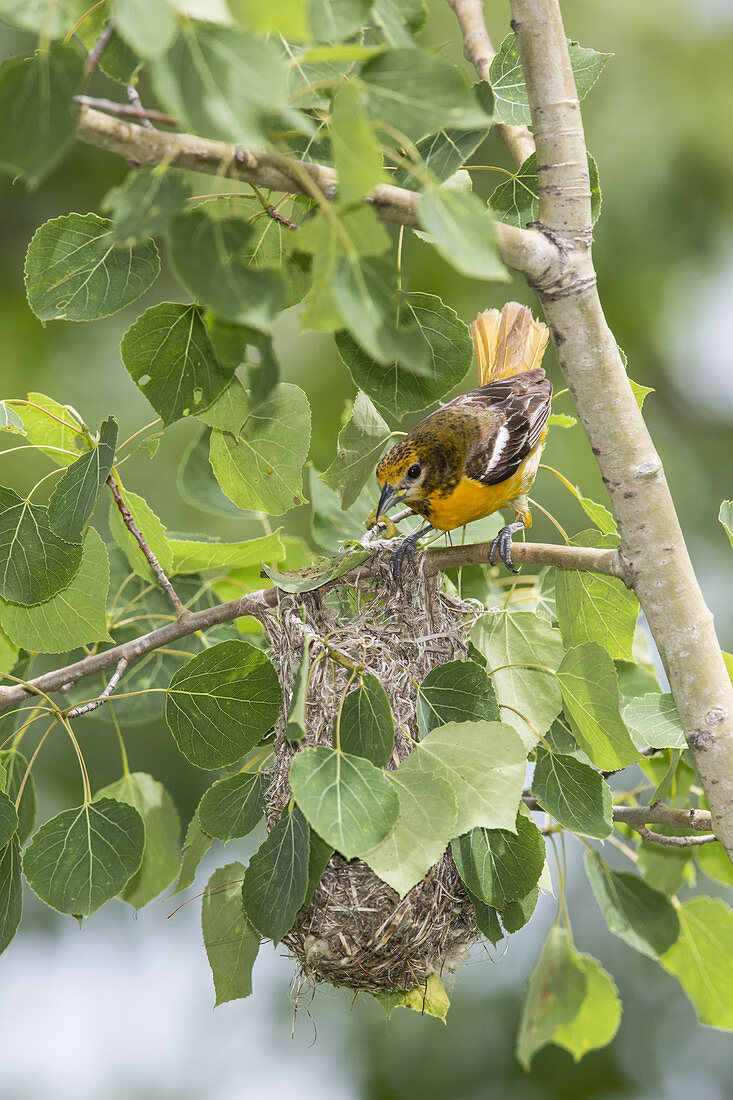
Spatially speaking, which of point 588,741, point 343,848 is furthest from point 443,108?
point 588,741

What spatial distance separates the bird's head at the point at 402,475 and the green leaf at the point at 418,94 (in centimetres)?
154

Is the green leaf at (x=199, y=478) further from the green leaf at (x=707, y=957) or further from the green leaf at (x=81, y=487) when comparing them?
the green leaf at (x=707, y=957)

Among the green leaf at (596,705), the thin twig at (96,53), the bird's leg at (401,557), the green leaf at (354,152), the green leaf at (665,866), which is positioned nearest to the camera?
the green leaf at (354,152)

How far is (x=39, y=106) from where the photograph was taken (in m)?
1.02

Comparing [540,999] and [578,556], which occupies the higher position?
[578,556]

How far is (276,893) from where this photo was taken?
162cm

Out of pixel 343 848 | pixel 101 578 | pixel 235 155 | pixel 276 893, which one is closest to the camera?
pixel 235 155

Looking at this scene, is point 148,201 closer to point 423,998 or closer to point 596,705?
point 596,705

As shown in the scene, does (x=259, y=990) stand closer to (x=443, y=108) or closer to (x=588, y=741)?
(x=588, y=741)

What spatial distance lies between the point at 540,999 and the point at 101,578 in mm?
1534

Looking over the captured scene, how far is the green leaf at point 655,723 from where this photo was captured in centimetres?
193

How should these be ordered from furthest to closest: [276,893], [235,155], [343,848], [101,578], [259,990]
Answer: [259,990]
[101,578]
[276,893]
[343,848]
[235,155]

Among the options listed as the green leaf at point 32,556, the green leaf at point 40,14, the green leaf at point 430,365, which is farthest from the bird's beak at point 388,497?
the green leaf at point 40,14

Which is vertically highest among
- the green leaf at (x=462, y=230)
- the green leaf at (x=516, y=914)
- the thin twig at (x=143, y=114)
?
the thin twig at (x=143, y=114)
